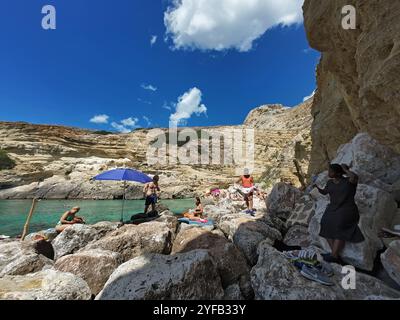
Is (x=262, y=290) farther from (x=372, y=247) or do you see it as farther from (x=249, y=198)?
(x=249, y=198)

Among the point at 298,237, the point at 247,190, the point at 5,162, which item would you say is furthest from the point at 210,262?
the point at 5,162

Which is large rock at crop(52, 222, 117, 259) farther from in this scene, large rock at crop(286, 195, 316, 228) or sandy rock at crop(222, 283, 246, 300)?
large rock at crop(286, 195, 316, 228)

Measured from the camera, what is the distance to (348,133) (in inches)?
401

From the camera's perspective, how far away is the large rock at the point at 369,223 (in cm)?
414

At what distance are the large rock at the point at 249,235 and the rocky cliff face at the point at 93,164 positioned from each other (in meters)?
17.3

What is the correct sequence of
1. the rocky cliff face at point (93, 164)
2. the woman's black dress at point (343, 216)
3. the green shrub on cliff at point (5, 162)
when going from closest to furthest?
the woman's black dress at point (343, 216)
the rocky cliff face at point (93, 164)
the green shrub on cliff at point (5, 162)

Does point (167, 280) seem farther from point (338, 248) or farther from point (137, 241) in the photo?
point (338, 248)

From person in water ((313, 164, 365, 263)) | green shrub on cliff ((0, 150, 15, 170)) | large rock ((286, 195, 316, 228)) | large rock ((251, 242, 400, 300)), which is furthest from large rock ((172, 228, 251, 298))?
green shrub on cliff ((0, 150, 15, 170))

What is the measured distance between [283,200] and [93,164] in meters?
38.6

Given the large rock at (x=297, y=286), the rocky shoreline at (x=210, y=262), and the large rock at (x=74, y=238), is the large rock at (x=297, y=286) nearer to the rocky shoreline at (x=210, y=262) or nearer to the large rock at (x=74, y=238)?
the rocky shoreline at (x=210, y=262)

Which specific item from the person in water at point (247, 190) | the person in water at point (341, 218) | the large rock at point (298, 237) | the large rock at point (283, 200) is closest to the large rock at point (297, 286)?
the person in water at point (341, 218)

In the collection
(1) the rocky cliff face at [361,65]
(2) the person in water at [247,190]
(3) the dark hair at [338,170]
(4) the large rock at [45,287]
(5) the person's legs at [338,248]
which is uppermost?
(1) the rocky cliff face at [361,65]
